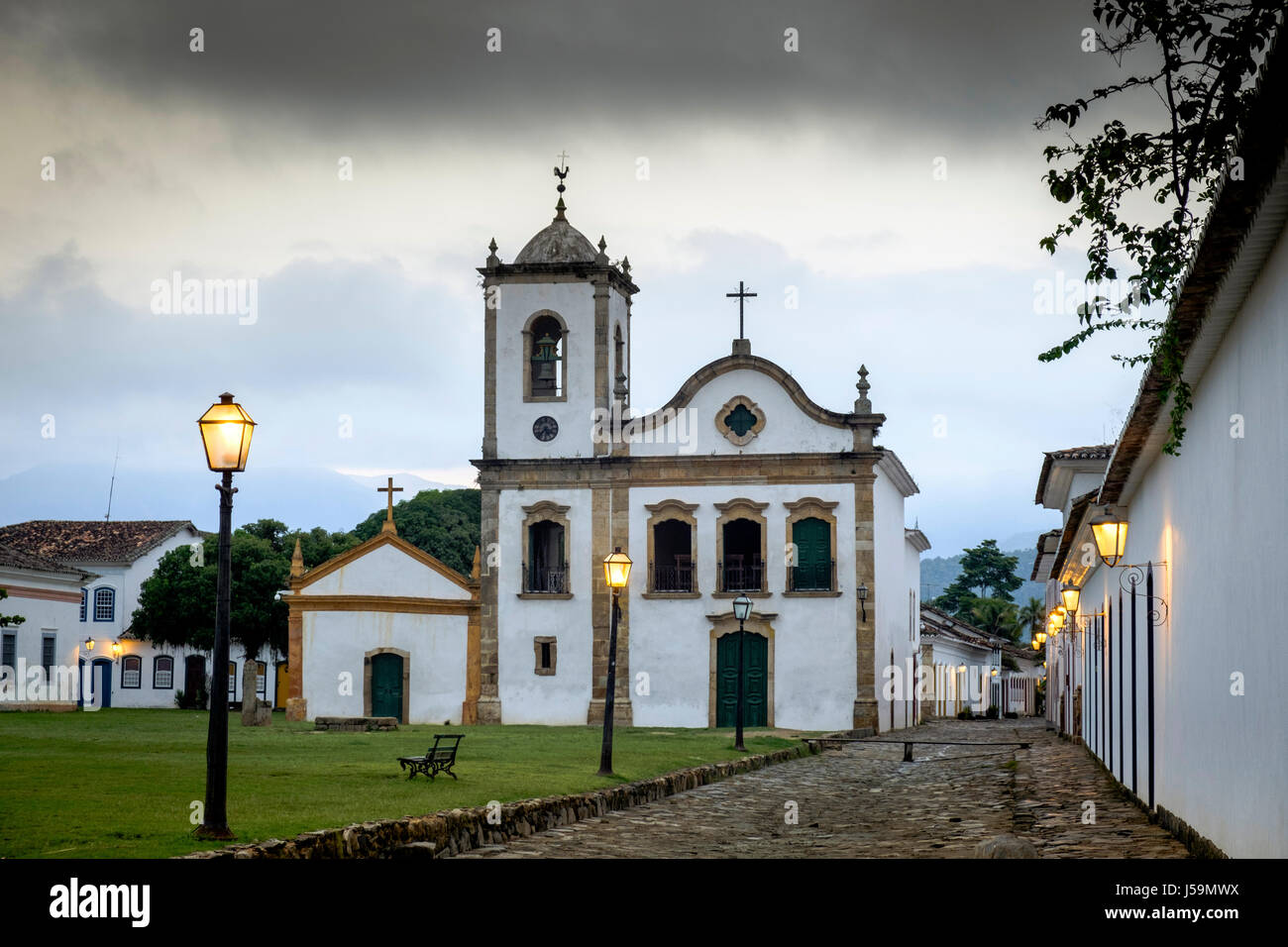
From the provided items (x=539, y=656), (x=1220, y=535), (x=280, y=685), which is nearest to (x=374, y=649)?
(x=539, y=656)

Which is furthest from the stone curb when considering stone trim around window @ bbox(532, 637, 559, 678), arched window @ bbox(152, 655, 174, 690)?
arched window @ bbox(152, 655, 174, 690)

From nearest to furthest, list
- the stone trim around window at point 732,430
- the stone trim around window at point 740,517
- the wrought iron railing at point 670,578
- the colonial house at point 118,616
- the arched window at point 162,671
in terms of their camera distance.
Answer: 1. the stone trim around window at point 740,517
2. the stone trim around window at point 732,430
3. the wrought iron railing at point 670,578
4. the colonial house at point 118,616
5. the arched window at point 162,671

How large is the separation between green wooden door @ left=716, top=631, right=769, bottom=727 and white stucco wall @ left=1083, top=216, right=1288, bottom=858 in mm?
20193

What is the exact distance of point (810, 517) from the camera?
3253 centimetres

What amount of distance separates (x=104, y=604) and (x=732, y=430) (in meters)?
27.8

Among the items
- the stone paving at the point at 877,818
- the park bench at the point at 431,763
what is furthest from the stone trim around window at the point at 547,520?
the park bench at the point at 431,763

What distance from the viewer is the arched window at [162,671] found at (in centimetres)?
5241

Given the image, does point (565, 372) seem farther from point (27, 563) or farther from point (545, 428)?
point (27, 563)

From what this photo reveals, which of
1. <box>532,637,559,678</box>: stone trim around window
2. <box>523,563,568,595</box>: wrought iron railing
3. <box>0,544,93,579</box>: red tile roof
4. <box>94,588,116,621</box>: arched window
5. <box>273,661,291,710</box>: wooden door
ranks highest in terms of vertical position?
<box>0,544,93,579</box>: red tile roof

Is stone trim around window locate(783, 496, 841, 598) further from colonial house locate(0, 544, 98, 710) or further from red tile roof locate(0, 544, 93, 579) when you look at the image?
red tile roof locate(0, 544, 93, 579)

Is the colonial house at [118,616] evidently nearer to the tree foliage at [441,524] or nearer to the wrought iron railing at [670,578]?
the tree foliage at [441,524]

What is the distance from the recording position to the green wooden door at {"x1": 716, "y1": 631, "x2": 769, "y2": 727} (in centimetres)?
3241

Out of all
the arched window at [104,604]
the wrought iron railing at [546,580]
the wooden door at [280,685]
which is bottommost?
the wooden door at [280,685]

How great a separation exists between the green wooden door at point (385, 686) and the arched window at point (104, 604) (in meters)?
22.1
